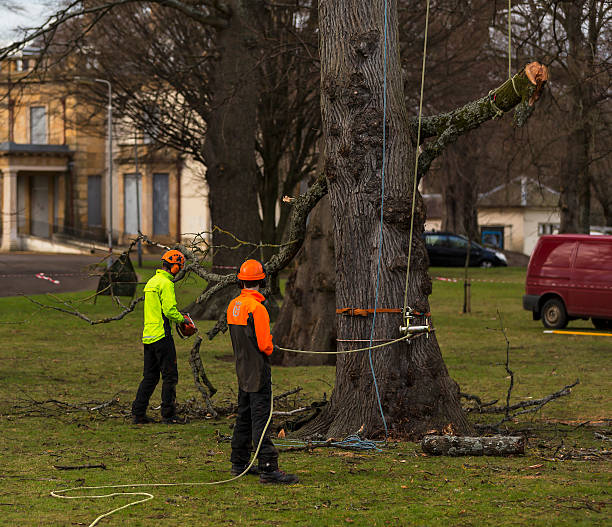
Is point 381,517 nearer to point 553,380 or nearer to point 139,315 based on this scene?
point 553,380

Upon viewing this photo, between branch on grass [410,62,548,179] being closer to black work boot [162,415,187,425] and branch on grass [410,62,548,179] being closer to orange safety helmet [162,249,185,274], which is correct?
orange safety helmet [162,249,185,274]

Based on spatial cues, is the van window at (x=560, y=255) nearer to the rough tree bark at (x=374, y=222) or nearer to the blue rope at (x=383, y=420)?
the rough tree bark at (x=374, y=222)

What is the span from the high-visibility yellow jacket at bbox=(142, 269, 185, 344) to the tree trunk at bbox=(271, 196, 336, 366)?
17.8 ft

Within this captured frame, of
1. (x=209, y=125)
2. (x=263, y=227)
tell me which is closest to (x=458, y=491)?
(x=209, y=125)

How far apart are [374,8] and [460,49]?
56.7 ft

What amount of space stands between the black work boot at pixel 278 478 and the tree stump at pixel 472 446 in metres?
1.47

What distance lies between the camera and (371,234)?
9.94m

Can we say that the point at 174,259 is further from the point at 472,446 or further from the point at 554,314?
the point at 554,314

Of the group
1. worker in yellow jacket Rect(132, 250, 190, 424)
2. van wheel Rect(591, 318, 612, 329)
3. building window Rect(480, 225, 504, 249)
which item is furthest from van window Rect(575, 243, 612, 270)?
building window Rect(480, 225, 504, 249)

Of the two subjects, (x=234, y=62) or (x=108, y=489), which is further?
(x=234, y=62)

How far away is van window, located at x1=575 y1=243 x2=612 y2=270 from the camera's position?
22.4 meters

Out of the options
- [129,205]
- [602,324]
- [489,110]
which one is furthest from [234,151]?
[129,205]

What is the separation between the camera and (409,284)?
9914 millimetres

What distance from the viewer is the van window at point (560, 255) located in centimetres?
2303
